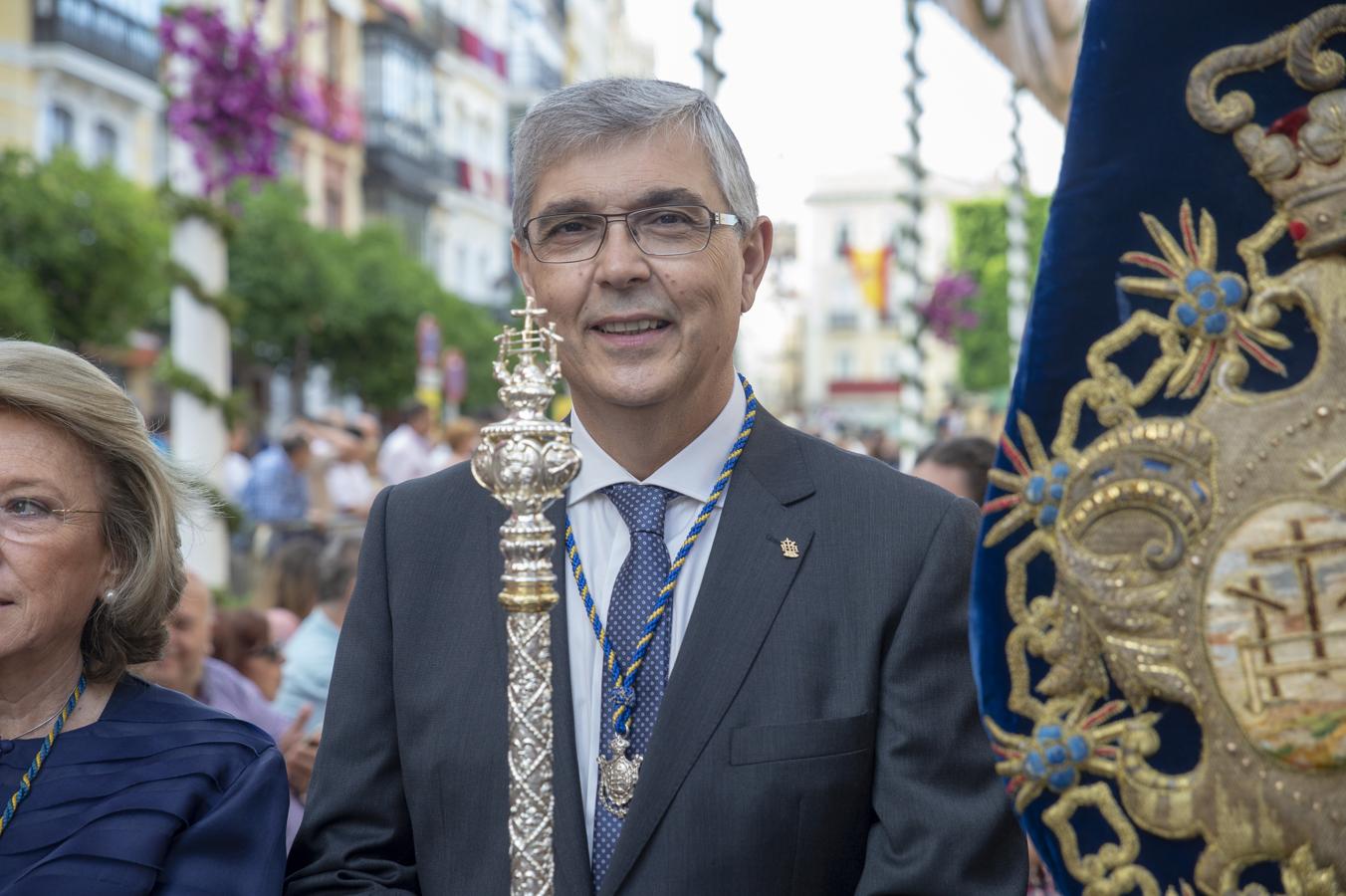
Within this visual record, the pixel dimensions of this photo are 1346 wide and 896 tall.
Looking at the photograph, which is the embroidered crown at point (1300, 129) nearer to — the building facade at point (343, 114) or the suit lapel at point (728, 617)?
the suit lapel at point (728, 617)

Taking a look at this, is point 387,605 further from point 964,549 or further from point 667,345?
point 964,549

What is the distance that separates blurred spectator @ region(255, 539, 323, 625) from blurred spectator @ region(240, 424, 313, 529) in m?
4.74

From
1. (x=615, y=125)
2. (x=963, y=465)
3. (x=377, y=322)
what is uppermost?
(x=377, y=322)

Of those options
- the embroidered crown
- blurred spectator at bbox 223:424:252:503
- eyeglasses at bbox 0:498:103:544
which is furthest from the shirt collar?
blurred spectator at bbox 223:424:252:503

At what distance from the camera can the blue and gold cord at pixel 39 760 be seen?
220 centimetres

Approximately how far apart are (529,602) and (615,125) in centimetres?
82

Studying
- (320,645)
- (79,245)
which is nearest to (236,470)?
(79,245)

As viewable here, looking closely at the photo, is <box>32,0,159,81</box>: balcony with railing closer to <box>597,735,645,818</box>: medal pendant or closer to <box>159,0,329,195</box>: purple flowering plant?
<box>159,0,329,195</box>: purple flowering plant

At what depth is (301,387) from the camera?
30.8 m

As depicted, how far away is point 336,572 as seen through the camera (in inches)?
206

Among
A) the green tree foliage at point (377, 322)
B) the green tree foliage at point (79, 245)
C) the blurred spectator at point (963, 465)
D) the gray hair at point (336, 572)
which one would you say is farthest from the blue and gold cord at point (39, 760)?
the green tree foliage at point (377, 322)

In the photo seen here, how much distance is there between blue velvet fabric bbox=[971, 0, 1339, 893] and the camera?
162 cm

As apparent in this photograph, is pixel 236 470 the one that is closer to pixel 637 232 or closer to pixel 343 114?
pixel 637 232

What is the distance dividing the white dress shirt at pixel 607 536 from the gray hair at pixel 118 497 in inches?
25.1
